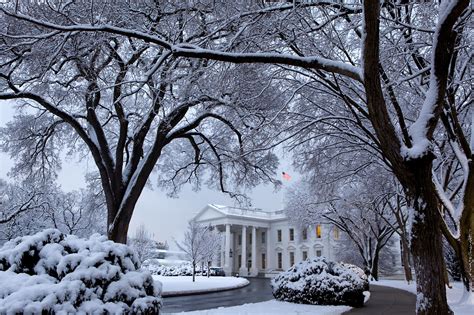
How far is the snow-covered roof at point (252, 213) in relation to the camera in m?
64.6

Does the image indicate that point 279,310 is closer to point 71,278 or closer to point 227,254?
point 71,278

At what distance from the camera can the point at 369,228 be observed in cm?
3288

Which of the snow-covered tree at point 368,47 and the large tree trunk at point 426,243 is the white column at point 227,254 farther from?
the large tree trunk at point 426,243

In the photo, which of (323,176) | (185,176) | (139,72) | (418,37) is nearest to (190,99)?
(139,72)

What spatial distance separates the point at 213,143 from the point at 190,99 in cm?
654

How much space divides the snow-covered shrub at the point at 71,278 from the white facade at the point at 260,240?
181ft

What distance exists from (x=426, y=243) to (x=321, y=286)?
6193 mm

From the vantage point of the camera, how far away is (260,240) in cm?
7112

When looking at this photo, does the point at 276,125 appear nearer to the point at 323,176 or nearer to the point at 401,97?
the point at 401,97

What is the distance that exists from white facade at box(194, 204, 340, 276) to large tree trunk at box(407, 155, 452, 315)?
53.6 m

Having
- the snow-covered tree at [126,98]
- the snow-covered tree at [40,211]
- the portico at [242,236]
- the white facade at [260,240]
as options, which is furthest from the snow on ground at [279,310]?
the portico at [242,236]

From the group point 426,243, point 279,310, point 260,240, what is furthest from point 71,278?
point 260,240

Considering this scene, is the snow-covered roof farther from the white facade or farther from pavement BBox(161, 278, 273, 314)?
pavement BBox(161, 278, 273, 314)

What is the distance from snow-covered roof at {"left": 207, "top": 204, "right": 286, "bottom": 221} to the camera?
64.6 m
